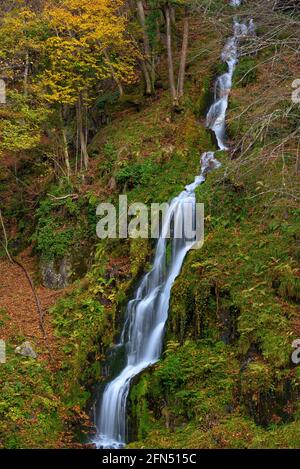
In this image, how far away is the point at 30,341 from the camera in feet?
40.6

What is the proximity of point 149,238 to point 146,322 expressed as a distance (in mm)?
2618

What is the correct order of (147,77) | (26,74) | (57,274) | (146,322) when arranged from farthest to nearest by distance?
1. (147,77)
2. (26,74)
3. (57,274)
4. (146,322)

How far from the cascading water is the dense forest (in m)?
0.05

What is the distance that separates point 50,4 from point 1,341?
12.0 m

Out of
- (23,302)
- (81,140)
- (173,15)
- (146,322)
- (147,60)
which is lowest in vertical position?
(146,322)

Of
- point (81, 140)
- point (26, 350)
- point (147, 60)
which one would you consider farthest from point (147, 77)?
point (26, 350)

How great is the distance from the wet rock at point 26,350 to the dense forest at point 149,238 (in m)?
0.04

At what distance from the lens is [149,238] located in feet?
→ 44.1

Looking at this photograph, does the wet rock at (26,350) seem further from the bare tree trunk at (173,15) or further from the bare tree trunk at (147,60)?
the bare tree trunk at (173,15)

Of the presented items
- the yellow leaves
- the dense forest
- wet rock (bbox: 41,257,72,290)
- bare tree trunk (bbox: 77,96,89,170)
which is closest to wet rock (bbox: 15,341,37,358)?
the dense forest

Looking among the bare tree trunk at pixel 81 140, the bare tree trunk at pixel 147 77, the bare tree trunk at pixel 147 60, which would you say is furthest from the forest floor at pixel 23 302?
the bare tree trunk at pixel 147 60

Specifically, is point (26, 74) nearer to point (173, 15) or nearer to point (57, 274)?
Answer: point (173, 15)

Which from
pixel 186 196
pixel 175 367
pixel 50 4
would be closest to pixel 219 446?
pixel 175 367

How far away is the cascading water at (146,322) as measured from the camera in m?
10.3
